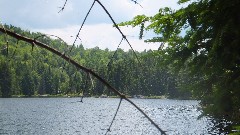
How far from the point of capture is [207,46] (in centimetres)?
360

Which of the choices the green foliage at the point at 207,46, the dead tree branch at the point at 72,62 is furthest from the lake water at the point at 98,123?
the dead tree branch at the point at 72,62

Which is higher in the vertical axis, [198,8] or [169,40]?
[198,8]

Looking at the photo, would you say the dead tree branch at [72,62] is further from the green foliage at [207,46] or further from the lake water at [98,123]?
the lake water at [98,123]

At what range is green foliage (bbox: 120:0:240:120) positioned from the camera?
10.1ft

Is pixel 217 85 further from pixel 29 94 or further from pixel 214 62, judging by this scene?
pixel 29 94

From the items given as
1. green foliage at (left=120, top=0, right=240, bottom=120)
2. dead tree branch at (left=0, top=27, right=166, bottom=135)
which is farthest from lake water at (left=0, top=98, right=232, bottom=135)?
dead tree branch at (left=0, top=27, right=166, bottom=135)

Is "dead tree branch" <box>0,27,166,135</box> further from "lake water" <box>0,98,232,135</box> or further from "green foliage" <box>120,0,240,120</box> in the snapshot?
"lake water" <box>0,98,232,135</box>

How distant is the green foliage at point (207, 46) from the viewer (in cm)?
309

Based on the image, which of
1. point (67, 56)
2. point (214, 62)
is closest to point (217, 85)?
point (214, 62)

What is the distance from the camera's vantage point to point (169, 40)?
143 inches

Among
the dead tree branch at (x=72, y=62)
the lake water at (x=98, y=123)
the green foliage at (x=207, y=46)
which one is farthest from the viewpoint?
the lake water at (x=98, y=123)

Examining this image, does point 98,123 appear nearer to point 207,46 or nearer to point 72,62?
point 207,46

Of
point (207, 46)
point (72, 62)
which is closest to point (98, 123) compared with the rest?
point (207, 46)

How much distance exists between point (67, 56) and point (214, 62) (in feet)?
8.01
